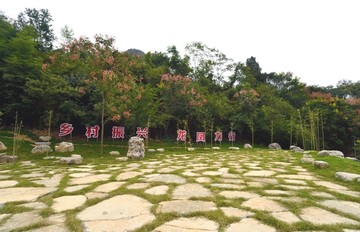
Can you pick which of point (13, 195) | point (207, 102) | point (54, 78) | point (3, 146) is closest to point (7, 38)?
point (54, 78)

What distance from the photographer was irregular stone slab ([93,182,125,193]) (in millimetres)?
3076

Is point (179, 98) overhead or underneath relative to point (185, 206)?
overhead

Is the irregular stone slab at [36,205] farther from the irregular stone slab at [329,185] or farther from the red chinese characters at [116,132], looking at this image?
the red chinese characters at [116,132]

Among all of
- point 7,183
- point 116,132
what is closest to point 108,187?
point 7,183

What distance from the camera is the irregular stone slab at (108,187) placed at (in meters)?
3.08

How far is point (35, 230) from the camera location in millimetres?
1819

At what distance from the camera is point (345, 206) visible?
8.06 feet

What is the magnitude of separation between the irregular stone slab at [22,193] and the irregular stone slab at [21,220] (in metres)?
0.56

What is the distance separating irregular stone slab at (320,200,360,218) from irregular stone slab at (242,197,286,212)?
547 mm

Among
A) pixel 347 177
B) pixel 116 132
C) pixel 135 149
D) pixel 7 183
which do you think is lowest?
pixel 7 183

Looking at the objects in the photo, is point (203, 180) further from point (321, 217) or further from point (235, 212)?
point (321, 217)

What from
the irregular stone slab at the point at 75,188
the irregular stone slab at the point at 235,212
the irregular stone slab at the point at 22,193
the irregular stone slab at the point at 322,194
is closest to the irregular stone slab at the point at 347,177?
the irregular stone slab at the point at 322,194

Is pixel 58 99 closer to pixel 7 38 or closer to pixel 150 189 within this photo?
pixel 7 38

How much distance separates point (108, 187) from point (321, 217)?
2.55 meters
